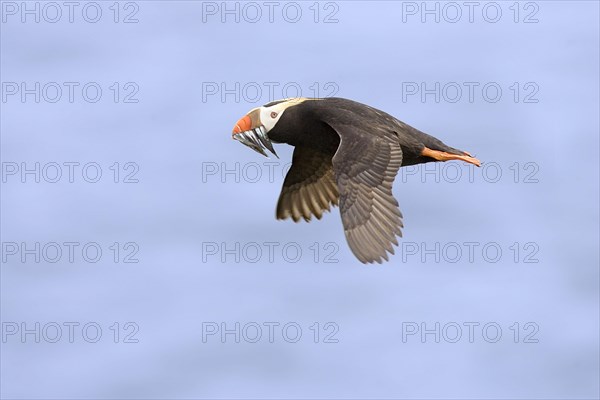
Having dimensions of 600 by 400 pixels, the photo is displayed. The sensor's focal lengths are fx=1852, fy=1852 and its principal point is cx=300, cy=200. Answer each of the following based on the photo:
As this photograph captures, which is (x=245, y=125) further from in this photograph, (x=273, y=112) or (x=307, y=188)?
(x=307, y=188)

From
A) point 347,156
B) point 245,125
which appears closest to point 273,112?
point 245,125

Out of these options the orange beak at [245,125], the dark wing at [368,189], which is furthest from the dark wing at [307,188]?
the dark wing at [368,189]

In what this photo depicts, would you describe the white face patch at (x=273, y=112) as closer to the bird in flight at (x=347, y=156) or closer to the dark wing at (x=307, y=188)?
the bird in flight at (x=347, y=156)

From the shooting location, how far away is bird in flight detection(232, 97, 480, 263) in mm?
18281

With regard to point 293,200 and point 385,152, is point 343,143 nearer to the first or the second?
point 385,152

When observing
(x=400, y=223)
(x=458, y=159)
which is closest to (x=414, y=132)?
(x=458, y=159)

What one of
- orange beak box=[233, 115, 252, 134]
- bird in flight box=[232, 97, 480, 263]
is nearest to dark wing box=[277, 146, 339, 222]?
bird in flight box=[232, 97, 480, 263]

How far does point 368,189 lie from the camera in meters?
18.6

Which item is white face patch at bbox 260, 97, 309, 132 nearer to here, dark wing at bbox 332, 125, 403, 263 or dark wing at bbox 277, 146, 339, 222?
dark wing at bbox 277, 146, 339, 222

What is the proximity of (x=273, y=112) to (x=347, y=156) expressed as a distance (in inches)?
62.7

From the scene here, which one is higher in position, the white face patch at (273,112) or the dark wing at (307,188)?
the white face patch at (273,112)

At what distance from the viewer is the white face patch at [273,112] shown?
20.1 metres

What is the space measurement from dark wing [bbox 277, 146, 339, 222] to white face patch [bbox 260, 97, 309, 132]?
2.85 ft

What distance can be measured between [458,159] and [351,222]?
1.91 m
